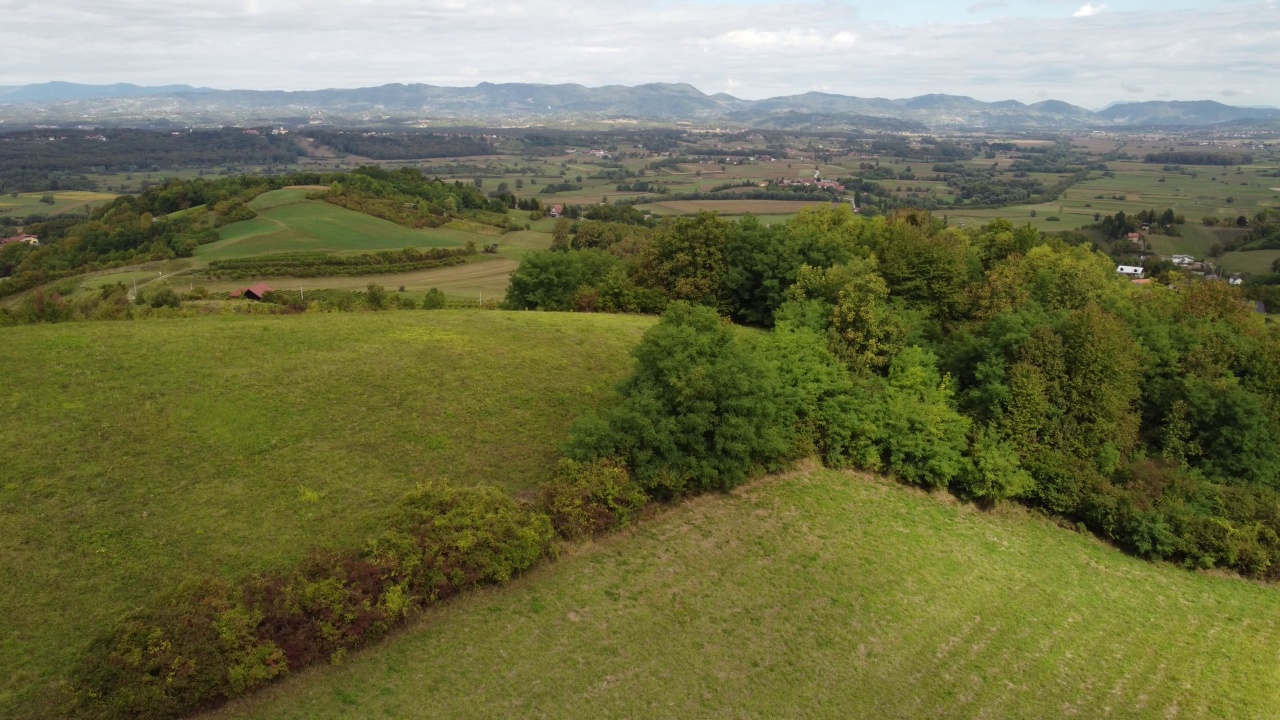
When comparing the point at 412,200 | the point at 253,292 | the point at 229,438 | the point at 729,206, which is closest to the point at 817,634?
the point at 229,438

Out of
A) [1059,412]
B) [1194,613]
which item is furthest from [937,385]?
[1194,613]

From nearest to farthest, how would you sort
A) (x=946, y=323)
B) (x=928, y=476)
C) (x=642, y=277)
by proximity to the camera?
(x=928, y=476) < (x=946, y=323) < (x=642, y=277)

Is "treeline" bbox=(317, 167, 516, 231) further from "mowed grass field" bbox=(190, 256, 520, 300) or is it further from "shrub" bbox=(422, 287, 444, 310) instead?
"shrub" bbox=(422, 287, 444, 310)

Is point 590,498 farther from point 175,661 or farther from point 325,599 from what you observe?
point 175,661

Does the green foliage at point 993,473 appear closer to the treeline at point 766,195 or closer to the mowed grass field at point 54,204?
the treeline at point 766,195

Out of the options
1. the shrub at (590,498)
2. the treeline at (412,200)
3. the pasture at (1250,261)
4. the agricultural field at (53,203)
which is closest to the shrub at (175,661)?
the shrub at (590,498)

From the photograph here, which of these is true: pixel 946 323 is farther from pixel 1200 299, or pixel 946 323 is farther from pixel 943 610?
pixel 943 610
